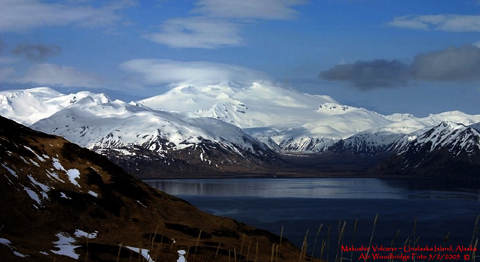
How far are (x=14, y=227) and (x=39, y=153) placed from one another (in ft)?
110

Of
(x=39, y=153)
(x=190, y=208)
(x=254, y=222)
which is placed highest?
(x=39, y=153)

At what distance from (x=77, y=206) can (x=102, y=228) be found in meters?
5.87

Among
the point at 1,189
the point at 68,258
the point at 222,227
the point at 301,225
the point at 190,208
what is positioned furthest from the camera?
the point at 301,225

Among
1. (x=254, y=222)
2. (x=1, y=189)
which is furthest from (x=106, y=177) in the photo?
(x=254, y=222)

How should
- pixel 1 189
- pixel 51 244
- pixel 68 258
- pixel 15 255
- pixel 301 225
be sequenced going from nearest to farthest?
pixel 15 255 → pixel 68 258 → pixel 51 244 → pixel 1 189 → pixel 301 225

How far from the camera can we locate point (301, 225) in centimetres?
16950

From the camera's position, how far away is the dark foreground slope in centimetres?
7550

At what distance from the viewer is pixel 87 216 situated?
93.5 metres

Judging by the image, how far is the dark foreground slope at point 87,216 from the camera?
248ft

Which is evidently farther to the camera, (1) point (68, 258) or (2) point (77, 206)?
(2) point (77, 206)

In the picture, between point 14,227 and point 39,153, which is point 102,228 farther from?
point 39,153

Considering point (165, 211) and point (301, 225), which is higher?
point (165, 211)

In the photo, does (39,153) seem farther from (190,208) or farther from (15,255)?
(15,255)

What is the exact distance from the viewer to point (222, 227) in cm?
11025
